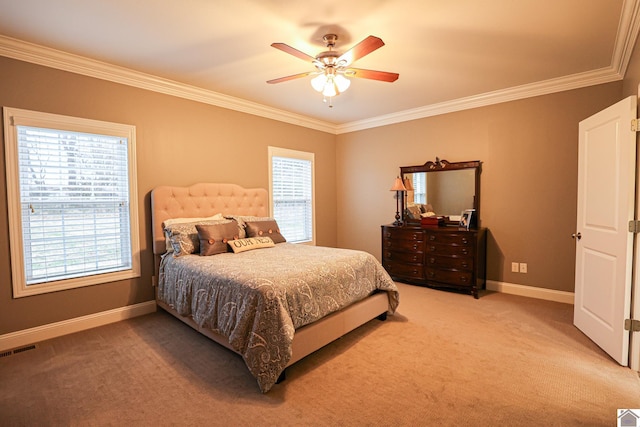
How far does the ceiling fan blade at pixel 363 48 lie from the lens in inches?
82.8

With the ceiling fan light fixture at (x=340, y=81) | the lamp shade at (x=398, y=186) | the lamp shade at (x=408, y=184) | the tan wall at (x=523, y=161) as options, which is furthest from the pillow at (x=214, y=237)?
the tan wall at (x=523, y=161)

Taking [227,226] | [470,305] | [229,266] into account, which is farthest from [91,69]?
[470,305]

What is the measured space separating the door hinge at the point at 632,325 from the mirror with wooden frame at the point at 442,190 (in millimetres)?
2079

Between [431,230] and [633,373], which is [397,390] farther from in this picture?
[431,230]

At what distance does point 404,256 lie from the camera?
455cm

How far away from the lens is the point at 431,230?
4266mm

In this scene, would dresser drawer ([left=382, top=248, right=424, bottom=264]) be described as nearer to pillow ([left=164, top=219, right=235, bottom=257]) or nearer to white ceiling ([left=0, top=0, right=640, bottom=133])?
white ceiling ([left=0, top=0, right=640, bottom=133])

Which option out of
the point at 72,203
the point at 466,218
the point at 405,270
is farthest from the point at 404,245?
the point at 72,203

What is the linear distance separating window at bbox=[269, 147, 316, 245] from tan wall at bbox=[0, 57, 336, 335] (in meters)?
0.21

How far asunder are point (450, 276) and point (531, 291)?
0.99m

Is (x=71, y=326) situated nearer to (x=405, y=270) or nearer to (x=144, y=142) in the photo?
(x=144, y=142)

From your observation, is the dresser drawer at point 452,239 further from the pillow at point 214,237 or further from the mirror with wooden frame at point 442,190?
the pillow at point 214,237

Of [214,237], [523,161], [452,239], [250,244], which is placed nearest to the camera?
[214,237]

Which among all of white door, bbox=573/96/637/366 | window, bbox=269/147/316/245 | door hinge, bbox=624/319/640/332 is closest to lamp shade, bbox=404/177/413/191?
window, bbox=269/147/316/245
